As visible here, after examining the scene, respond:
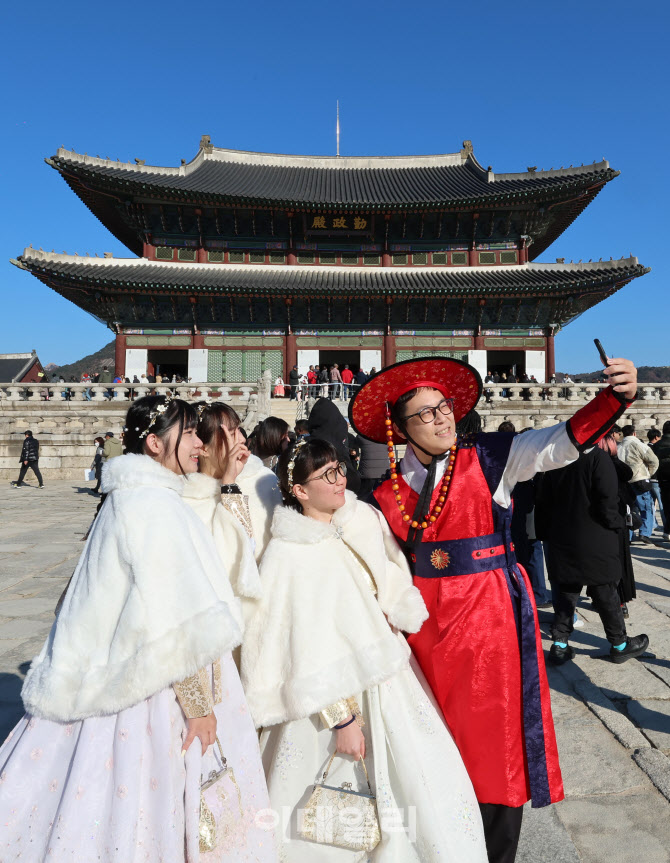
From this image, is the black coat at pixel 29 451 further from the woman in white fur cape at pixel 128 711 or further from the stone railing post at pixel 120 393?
the woman in white fur cape at pixel 128 711

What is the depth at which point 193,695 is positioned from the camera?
152 cm

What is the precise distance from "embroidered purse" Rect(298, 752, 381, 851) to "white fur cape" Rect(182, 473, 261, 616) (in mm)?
623

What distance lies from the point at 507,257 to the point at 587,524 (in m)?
18.3

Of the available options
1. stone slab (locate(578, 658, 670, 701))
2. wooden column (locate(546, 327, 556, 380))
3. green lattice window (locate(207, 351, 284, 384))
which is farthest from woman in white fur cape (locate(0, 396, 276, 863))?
wooden column (locate(546, 327, 556, 380))

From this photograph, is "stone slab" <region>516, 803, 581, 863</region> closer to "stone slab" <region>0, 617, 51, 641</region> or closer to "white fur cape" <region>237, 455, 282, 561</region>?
"white fur cape" <region>237, 455, 282, 561</region>

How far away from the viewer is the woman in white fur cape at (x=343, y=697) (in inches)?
63.6

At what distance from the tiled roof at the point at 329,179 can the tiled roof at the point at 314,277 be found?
7.49 ft

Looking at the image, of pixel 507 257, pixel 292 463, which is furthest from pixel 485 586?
pixel 507 257

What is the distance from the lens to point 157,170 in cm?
1988

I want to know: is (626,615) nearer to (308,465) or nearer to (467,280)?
(308,465)

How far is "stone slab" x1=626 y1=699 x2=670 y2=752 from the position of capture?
2811mm

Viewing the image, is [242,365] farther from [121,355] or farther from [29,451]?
[29,451]

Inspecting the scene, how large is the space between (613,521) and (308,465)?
2719 millimetres

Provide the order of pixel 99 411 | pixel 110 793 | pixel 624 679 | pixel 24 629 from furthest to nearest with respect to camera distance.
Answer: pixel 99 411
pixel 24 629
pixel 624 679
pixel 110 793
